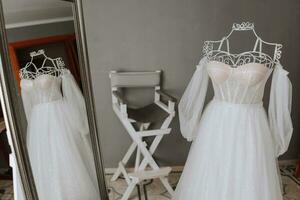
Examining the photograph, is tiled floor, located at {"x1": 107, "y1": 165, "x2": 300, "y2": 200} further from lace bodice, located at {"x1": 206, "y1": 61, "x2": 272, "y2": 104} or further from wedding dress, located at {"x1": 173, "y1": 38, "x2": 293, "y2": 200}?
lace bodice, located at {"x1": 206, "y1": 61, "x2": 272, "y2": 104}

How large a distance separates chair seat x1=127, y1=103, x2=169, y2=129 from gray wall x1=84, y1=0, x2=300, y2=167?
208mm

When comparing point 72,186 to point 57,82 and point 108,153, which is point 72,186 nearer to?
point 57,82

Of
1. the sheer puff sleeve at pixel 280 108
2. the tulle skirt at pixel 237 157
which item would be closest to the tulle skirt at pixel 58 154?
the tulle skirt at pixel 237 157

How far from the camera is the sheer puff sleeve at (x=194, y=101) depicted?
1.54 m

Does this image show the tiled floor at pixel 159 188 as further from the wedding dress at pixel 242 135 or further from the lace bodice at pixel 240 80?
the lace bodice at pixel 240 80

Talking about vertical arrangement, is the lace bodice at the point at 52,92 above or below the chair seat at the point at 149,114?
above

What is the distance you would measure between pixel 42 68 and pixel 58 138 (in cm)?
33

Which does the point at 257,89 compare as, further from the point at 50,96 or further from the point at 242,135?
the point at 50,96

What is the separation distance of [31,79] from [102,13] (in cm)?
116

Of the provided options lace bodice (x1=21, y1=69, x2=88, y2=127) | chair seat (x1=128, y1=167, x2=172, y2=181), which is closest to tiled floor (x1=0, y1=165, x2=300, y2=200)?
chair seat (x1=128, y1=167, x2=172, y2=181)

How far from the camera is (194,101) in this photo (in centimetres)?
158

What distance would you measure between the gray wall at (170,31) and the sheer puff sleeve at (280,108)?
2.58ft

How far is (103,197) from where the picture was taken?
1.56 metres

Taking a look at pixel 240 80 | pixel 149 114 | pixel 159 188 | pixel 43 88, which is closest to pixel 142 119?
pixel 149 114
